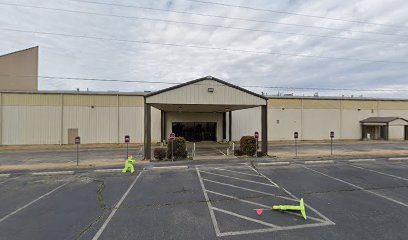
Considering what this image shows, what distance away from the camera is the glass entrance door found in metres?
27.2

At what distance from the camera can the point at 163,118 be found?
25906 millimetres

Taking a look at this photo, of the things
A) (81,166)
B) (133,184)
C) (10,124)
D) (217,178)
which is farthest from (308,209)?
(10,124)

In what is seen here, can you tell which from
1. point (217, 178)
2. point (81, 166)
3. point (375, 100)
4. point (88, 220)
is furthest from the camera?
→ point (375, 100)

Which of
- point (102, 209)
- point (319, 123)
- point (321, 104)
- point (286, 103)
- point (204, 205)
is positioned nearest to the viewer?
point (102, 209)

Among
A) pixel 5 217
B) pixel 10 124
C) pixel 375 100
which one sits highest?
pixel 375 100

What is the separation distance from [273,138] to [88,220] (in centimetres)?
2611

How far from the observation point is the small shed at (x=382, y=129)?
30.1 m

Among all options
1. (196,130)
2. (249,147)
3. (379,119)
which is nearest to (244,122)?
(196,130)

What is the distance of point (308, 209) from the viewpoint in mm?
6617

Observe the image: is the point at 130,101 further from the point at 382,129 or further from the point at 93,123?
the point at 382,129

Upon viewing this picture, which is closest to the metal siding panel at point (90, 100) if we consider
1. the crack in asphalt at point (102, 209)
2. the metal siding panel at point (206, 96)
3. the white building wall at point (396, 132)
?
the metal siding panel at point (206, 96)

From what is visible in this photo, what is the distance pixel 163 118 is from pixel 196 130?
14.7 feet

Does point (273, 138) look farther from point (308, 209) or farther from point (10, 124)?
point (10, 124)

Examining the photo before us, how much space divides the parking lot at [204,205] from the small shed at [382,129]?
2288 cm
